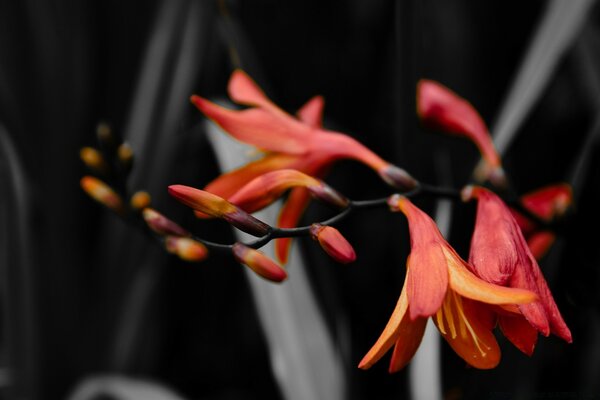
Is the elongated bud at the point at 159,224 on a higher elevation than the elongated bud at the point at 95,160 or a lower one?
lower

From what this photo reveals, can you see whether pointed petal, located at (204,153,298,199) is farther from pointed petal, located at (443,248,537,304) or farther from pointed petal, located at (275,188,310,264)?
pointed petal, located at (443,248,537,304)

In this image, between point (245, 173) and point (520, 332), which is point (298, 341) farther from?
point (520, 332)

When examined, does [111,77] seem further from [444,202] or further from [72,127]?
[444,202]

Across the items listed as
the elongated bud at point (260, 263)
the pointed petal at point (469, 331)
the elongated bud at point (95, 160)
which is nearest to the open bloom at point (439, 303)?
the pointed petal at point (469, 331)

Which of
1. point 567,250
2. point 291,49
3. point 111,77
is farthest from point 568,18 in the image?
point 111,77

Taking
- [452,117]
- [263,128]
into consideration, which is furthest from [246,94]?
[452,117]

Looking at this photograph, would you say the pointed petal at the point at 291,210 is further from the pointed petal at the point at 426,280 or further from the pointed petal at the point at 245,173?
the pointed petal at the point at 426,280
